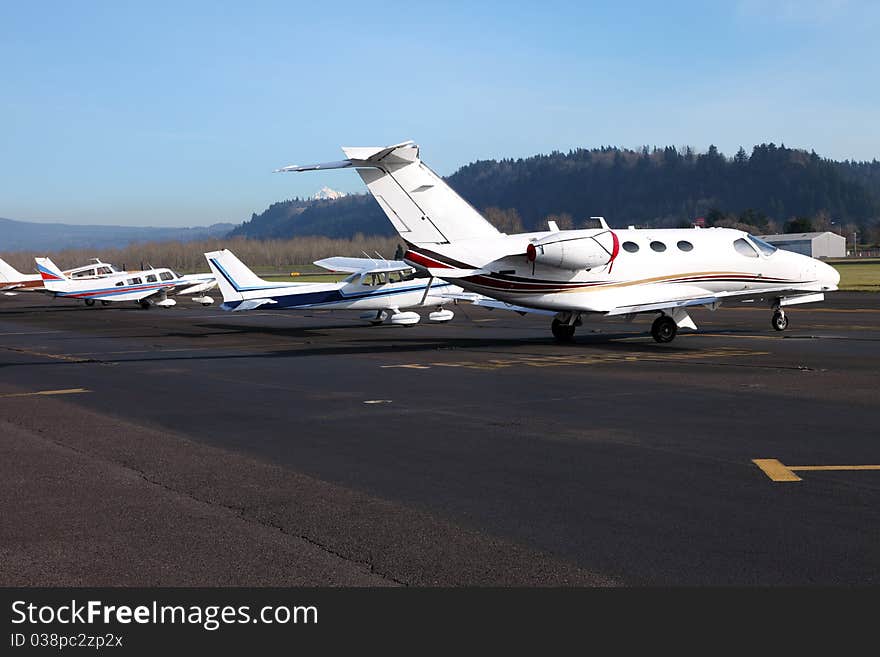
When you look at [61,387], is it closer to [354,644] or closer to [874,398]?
[874,398]

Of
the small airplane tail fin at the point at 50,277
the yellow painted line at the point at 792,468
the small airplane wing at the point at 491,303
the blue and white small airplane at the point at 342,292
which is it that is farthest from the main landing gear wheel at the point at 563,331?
the small airplane tail fin at the point at 50,277

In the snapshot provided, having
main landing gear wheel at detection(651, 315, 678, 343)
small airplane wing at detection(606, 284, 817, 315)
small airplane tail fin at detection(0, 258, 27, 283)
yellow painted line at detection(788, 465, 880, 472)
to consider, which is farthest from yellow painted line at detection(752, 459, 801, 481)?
small airplane tail fin at detection(0, 258, 27, 283)

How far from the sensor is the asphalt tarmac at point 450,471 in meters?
7.62

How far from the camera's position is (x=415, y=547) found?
26.5 ft

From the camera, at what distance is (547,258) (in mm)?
26328

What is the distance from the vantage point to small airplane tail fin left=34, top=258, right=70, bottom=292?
2506 inches

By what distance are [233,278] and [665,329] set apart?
1766 cm

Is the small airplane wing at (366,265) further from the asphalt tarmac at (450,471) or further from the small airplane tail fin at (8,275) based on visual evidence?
the small airplane tail fin at (8,275)

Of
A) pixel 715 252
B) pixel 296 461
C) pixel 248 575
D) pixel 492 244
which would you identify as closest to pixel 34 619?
pixel 248 575

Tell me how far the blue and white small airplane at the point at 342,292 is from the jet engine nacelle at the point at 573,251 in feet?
37.2

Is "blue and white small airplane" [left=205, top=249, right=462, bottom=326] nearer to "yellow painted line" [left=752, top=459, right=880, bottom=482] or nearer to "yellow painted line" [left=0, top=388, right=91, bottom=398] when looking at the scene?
"yellow painted line" [left=0, top=388, right=91, bottom=398]

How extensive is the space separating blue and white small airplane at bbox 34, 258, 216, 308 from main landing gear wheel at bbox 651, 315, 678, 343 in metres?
40.3

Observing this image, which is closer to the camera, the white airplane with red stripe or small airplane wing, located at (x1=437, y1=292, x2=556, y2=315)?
the white airplane with red stripe

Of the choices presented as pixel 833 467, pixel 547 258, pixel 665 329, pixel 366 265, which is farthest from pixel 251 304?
pixel 833 467
